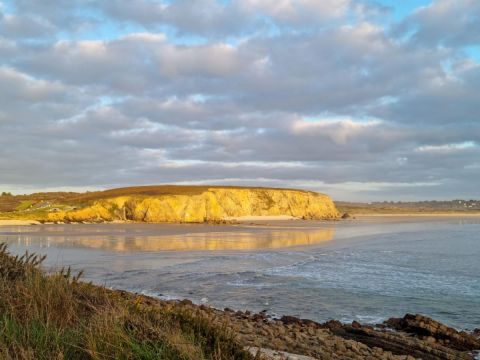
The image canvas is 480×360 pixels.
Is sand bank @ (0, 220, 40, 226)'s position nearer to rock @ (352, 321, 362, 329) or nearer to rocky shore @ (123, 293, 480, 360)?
rocky shore @ (123, 293, 480, 360)

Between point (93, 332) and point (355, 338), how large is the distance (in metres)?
6.05

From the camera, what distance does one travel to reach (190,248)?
94.2 feet

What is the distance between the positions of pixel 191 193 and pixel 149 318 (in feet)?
237

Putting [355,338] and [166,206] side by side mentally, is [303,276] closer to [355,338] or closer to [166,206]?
[355,338]

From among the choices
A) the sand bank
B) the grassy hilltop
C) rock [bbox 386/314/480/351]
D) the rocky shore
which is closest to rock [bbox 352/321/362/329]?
the rocky shore

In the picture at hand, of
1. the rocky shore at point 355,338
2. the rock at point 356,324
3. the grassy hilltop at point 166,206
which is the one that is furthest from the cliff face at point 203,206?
the rock at point 356,324

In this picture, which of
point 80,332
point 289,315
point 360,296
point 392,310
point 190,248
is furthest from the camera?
point 190,248

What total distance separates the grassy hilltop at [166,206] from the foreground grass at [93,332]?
188ft

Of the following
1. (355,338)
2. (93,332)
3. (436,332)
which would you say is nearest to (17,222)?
(355,338)

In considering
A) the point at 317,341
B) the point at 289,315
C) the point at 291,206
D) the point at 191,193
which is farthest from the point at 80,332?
the point at 291,206

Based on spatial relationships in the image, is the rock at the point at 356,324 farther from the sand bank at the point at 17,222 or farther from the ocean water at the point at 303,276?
the sand bank at the point at 17,222

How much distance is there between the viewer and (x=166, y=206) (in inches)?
2793

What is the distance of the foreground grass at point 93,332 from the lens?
4.34 metres

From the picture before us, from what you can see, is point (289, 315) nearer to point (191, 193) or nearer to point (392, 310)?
point (392, 310)
